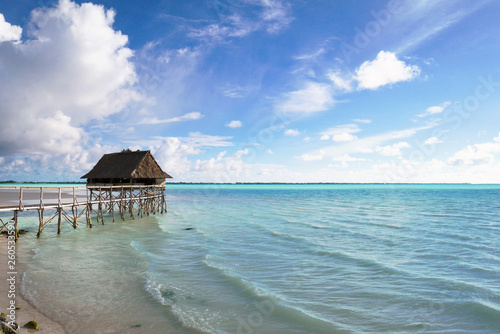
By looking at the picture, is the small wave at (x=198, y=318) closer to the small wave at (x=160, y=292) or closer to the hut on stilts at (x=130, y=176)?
the small wave at (x=160, y=292)

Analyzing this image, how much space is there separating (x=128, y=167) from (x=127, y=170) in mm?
447

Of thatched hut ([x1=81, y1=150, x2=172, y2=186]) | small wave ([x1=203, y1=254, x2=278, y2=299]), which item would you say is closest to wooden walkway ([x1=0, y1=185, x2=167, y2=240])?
thatched hut ([x1=81, y1=150, x2=172, y2=186])

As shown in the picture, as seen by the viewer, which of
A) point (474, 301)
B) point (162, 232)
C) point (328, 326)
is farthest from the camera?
point (162, 232)

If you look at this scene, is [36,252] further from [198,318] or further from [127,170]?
[127,170]

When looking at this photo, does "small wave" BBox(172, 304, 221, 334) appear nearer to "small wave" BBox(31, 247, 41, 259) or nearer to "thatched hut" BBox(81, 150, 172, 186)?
"small wave" BBox(31, 247, 41, 259)

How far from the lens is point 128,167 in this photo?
2616 centimetres

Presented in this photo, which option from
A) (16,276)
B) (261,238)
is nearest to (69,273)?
(16,276)

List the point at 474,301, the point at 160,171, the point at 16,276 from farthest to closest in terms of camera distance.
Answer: the point at 160,171 → the point at 16,276 → the point at 474,301

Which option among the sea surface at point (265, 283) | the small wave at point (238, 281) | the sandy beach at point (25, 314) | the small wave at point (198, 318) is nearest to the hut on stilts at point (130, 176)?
the sea surface at point (265, 283)

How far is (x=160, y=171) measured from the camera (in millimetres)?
28438

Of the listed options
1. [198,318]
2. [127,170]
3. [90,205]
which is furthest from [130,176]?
[198,318]

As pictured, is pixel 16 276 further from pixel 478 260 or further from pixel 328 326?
pixel 478 260

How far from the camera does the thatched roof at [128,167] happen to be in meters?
25.7

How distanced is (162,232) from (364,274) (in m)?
12.3
